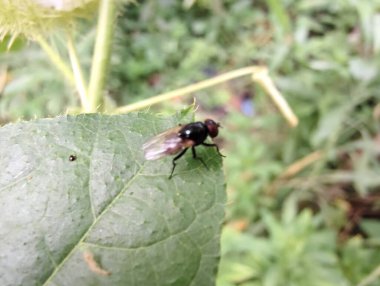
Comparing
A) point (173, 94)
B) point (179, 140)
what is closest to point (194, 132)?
point (179, 140)

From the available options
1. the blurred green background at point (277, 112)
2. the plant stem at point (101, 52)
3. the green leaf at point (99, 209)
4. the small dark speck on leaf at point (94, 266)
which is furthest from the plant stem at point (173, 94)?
the blurred green background at point (277, 112)

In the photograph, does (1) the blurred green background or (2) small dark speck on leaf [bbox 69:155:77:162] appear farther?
(1) the blurred green background

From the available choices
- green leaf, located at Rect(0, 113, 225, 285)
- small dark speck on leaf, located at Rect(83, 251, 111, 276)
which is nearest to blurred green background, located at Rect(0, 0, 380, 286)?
green leaf, located at Rect(0, 113, 225, 285)

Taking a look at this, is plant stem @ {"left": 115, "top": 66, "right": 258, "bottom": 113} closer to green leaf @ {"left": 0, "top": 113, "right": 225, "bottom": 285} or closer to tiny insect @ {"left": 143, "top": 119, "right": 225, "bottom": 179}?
tiny insect @ {"left": 143, "top": 119, "right": 225, "bottom": 179}

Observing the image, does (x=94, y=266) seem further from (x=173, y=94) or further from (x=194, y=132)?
(x=173, y=94)

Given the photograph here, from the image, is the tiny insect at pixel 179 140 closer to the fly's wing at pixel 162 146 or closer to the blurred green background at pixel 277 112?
the fly's wing at pixel 162 146

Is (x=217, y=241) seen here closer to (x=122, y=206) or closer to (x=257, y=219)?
(x=122, y=206)
